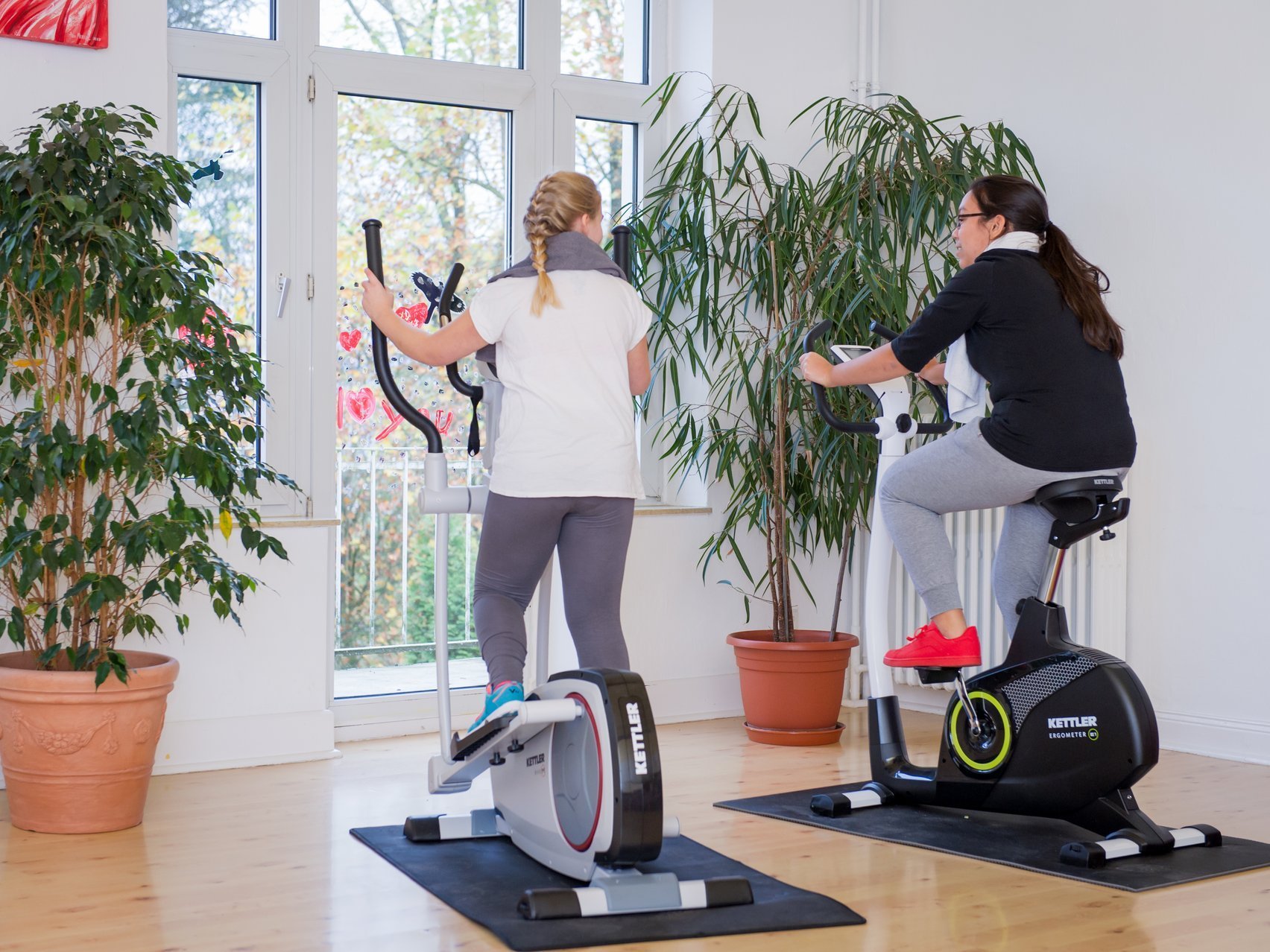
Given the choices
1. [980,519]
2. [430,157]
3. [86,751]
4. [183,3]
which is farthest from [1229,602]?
[183,3]

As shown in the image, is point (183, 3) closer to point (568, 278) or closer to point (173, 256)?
point (173, 256)

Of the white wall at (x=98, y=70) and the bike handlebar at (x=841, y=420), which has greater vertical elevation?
the white wall at (x=98, y=70)

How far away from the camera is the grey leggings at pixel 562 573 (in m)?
2.63

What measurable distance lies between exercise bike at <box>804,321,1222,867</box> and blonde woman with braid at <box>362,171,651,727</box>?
0.66 metres

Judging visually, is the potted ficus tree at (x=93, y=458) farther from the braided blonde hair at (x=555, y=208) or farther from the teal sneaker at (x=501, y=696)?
the braided blonde hair at (x=555, y=208)

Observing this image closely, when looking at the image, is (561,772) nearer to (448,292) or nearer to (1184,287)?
(448,292)

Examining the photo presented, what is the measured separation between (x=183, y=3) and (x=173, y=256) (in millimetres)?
1193

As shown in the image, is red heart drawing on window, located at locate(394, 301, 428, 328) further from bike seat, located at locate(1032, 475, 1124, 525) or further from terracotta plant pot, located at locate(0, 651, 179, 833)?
bike seat, located at locate(1032, 475, 1124, 525)

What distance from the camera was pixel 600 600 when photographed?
2688mm

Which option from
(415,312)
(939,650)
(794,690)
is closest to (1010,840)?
(939,650)

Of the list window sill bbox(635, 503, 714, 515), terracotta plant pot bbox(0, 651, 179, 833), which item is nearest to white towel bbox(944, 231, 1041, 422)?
window sill bbox(635, 503, 714, 515)

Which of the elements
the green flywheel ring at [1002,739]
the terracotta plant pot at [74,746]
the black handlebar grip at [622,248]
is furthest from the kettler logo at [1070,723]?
the terracotta plant pot at [74,746]

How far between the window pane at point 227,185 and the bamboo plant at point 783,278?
121 centimetres

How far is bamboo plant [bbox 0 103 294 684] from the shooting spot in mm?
2871
